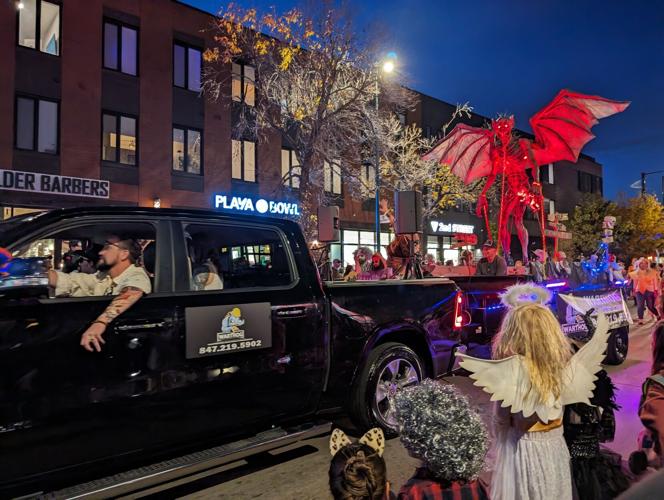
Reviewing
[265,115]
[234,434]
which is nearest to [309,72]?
[265,115]

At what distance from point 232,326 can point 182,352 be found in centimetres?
39

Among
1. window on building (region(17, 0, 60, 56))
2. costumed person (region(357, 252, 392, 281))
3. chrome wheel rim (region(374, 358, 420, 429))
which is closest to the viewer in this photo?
chrome wheel rim (region(374, 358, 420, 429))

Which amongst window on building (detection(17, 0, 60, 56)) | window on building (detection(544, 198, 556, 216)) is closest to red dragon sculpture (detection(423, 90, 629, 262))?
window on building (detection(17, 0, 60, 56))

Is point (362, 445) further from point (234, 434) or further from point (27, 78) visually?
point (27, 78)

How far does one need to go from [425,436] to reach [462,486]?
248mm

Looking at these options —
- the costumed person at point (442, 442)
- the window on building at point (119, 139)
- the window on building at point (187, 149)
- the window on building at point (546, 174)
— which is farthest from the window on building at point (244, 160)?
the window on building at point (546, 174)

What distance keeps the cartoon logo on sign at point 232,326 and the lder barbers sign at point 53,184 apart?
13808 mm

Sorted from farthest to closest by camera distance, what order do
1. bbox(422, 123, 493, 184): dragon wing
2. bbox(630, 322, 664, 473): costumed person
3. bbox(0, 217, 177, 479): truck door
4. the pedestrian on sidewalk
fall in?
1. the pedestrian on sidewalk
2. bbox(422, 123, 493, 184): dragon wing
3. bbox(0, 217, 177, 479): truck door
4. bbox(630, 322, 664, 473): costumed person

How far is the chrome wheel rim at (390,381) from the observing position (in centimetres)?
463

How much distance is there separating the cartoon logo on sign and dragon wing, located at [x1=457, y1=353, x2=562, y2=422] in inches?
69.0

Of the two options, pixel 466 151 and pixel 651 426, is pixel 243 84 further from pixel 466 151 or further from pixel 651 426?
pixel 651 426

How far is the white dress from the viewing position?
232cm

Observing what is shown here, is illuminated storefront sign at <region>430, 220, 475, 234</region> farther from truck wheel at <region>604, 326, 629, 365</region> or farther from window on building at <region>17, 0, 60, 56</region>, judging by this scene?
truck wheel at <region>604, 326, 629, 365</region>

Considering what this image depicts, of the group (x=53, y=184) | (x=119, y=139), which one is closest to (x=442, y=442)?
(x=53, y=184)
